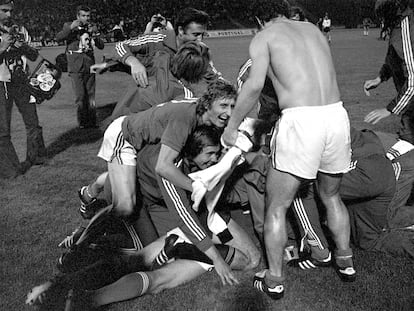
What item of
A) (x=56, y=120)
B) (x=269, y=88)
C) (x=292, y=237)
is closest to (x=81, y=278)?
(x=292, y=237)

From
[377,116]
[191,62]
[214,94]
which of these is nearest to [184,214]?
[214,94]

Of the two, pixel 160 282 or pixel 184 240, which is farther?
pixel 184 240

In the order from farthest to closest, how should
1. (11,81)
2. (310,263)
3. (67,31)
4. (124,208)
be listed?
1. (67,31)
2. (11,81)
3. (124,208)
4. (310,263)

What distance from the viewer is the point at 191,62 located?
3.72 meters

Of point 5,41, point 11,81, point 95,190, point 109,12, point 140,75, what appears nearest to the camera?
point 140,75

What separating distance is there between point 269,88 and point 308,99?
82cm

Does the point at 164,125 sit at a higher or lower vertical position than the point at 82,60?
higher

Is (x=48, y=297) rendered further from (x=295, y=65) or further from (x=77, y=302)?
(x=295, y=65)

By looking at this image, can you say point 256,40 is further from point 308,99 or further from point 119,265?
point 119,265

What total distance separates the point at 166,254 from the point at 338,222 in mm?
1176

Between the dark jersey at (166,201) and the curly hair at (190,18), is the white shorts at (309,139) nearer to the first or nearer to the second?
the dark jersey at (166,201)

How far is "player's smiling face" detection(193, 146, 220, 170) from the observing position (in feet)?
A: 11.7

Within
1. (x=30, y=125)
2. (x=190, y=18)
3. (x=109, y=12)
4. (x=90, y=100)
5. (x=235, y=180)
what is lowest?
(x=109, y=12)

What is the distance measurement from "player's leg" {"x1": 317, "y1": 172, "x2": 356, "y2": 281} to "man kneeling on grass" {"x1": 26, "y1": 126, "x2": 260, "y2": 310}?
23.5 inches
